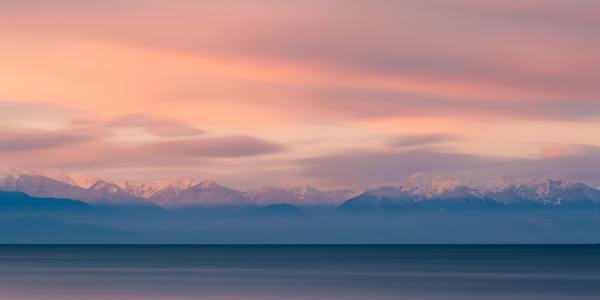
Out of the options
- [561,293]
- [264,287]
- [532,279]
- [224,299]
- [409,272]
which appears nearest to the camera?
[224,299]

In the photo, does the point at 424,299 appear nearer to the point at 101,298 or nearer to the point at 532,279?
the point at 101,298

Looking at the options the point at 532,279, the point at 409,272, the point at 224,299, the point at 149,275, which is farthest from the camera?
the point at 409,272

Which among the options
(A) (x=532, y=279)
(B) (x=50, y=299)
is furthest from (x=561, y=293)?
(B) (x=50, y=299)

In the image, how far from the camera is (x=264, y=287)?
102312 millimetres

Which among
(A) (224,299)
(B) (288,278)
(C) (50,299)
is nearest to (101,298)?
(C) (50,299)

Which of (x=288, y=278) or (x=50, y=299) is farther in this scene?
(x=288, y=278)

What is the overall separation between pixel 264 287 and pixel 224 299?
15.4 meters

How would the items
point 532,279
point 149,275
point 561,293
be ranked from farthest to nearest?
1. point 149,275
2. point 532,279
3. point 561,293

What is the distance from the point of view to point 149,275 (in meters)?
127

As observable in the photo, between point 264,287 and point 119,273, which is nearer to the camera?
point 264,287

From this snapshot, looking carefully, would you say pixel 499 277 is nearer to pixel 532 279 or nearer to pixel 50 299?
pixel 532 279

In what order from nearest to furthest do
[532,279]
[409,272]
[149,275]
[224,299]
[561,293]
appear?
[224,299]
[561,293]
[532,279]
[149,275]
[409,272]

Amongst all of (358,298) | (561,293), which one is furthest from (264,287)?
(561,293)

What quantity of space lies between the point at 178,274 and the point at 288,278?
1595 centimetres
